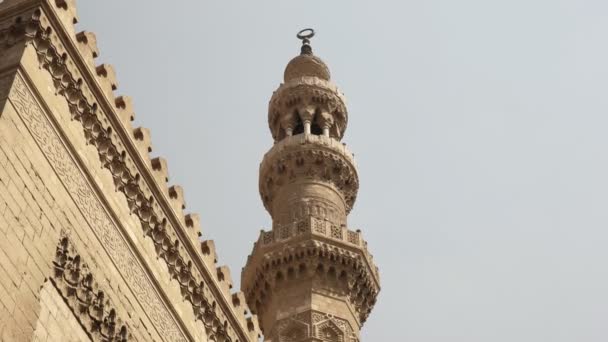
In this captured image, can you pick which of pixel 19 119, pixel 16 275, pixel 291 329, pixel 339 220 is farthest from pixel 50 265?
pixel 339 220

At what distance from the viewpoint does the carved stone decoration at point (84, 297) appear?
825 centimetres

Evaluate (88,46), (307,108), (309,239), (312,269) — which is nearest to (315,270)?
(312,269)

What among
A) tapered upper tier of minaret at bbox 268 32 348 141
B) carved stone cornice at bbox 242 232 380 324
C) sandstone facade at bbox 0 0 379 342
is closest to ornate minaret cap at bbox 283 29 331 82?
tapered upper tier of minaret at bbox 268 32 348 141

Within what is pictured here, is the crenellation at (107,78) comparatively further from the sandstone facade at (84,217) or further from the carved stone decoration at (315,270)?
the carved stone decoration at (315,270)

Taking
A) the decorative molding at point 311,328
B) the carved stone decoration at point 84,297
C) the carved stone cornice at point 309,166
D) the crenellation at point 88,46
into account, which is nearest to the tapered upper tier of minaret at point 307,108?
the carved stone cornice at point 309,166

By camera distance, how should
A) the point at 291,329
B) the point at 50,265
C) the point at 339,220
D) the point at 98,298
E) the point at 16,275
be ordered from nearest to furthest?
the point at 16,275
the point at 50,265
the point at 98,298
the point at 291,329
the point at 339,220

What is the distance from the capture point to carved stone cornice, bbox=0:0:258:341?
895cm

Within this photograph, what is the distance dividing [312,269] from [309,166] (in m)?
3.31

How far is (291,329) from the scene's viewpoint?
64.6 ft

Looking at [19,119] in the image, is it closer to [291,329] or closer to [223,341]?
[223,341]

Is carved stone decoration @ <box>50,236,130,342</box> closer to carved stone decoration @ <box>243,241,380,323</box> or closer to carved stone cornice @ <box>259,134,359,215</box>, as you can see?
carved stone decoration @ <box>243,241,380,323</box>

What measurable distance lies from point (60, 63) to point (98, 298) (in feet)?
7.40

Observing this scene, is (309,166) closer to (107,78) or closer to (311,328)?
(311,328)

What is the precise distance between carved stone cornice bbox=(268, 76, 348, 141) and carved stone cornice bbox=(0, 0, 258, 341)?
13708mm
